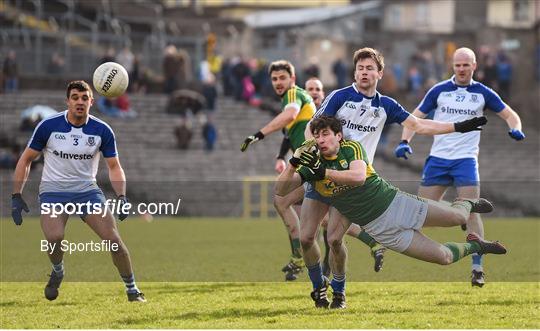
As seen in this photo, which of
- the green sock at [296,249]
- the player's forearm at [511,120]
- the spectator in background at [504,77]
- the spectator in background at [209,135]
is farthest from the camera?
the spectator in background at [504,77]

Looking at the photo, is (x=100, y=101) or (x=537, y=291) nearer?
(x=537, y=291)

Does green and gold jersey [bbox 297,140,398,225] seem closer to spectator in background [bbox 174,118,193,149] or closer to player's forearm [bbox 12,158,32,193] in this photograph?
player's forearm [bbox 12,158,32,193]

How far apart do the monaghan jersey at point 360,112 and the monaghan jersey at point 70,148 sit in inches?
81.1

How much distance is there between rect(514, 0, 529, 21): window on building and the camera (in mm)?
53756

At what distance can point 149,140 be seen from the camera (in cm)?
3400

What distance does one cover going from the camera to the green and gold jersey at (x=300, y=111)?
14859 millimetres

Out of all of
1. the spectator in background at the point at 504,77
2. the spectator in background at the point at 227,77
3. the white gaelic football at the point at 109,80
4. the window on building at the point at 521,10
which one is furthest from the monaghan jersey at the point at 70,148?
the window on building at the point at 521,10

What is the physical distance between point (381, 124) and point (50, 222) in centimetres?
319

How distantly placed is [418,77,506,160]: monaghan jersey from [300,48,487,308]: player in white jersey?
1909 millimetres

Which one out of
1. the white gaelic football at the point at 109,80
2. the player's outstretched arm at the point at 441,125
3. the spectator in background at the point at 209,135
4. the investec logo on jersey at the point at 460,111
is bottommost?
the spectator in background at the point at 209,135

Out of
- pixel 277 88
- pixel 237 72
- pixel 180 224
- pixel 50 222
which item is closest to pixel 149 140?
pixel 237 72

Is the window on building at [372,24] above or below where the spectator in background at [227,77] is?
above

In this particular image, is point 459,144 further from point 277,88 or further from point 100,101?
point 100,101

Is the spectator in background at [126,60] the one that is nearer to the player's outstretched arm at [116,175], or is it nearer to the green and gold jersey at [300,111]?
the green and gold jersey at [300,111]
